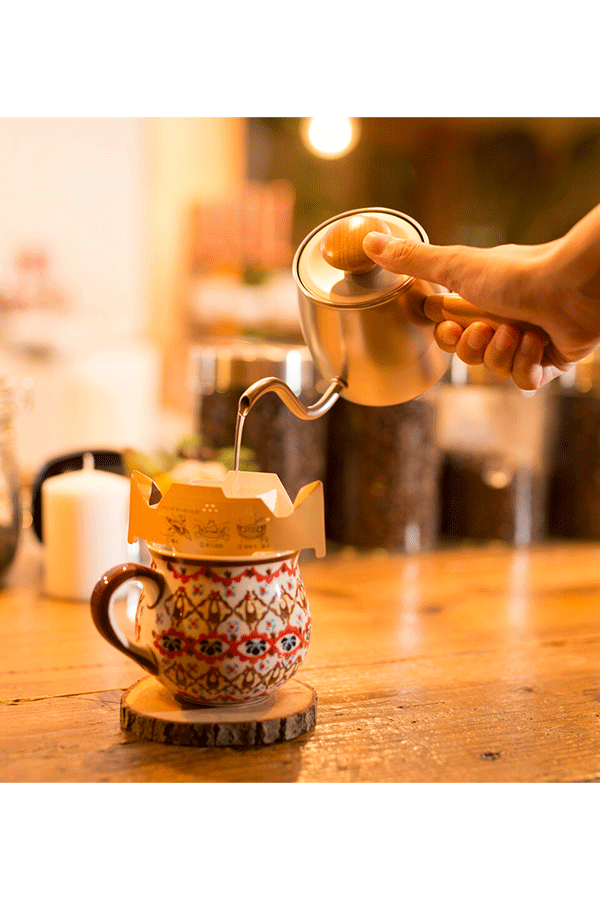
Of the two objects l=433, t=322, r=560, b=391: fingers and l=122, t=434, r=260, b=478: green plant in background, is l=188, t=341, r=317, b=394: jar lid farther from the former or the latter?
l=433, t=322, r=560, b=391: fingers

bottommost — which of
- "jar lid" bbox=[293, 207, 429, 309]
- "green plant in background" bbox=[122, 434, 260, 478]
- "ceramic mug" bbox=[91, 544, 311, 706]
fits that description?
"ceramic mug" bbox=[91, 544, 311, 706]

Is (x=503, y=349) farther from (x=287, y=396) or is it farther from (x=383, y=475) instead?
(x=383, y=475)

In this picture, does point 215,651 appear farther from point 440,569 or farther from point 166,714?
point 440,569

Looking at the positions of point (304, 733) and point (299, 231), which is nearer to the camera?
point (304, 733)

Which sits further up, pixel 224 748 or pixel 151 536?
pixel 151 536

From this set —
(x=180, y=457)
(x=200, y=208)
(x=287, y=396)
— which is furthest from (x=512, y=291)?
(x=200, y=208)

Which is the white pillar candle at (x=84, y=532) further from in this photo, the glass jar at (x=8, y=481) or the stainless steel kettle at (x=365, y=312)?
the stainless steel kettle at (x=365, y=312)

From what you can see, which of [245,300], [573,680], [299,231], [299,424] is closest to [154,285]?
[245,300]

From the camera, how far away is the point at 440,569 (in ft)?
3.60

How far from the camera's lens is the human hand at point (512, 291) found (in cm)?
56

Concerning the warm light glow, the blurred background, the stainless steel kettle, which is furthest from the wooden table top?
the warm light glow

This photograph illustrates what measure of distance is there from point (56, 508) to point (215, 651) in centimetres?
45

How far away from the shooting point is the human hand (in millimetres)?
555

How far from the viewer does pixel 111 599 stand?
1.79ft
